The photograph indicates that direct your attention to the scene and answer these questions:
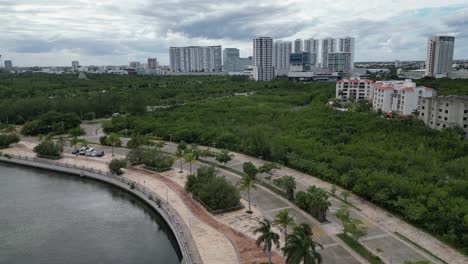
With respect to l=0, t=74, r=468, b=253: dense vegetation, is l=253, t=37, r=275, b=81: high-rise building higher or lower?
higher

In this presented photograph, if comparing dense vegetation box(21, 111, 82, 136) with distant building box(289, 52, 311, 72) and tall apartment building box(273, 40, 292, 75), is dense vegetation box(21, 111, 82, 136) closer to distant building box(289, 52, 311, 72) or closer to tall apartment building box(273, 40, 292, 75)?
distant building box(289, 52, 311, 72)

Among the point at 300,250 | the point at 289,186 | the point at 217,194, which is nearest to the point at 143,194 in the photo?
the point at 217,194

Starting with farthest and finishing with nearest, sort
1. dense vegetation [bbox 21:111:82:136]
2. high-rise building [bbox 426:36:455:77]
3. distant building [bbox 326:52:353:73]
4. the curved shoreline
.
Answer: distant building [bbox 326:52:353:73], high-rise building [bbox 426:36:455:77], dense vegetation [bbox 21:111:82:136], the curved shoreline

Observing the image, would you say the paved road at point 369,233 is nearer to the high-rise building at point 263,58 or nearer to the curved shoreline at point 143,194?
the curved shoreline at point 143,194

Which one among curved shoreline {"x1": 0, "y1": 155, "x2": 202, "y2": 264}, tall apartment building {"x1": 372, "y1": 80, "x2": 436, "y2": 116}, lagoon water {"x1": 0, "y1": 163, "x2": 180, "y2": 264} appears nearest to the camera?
curved shoreline {"x1": 0, "y1": 155, "x2": 202, "y2": 264}

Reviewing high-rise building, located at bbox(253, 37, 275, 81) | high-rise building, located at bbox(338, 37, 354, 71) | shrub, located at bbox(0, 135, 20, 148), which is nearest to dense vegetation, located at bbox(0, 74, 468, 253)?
shrub, located at bbox(0, 135, 20, 148)

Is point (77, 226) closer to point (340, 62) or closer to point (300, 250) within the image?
point (300, 250)

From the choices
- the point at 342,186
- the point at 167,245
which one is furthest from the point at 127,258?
the point at 342,186
